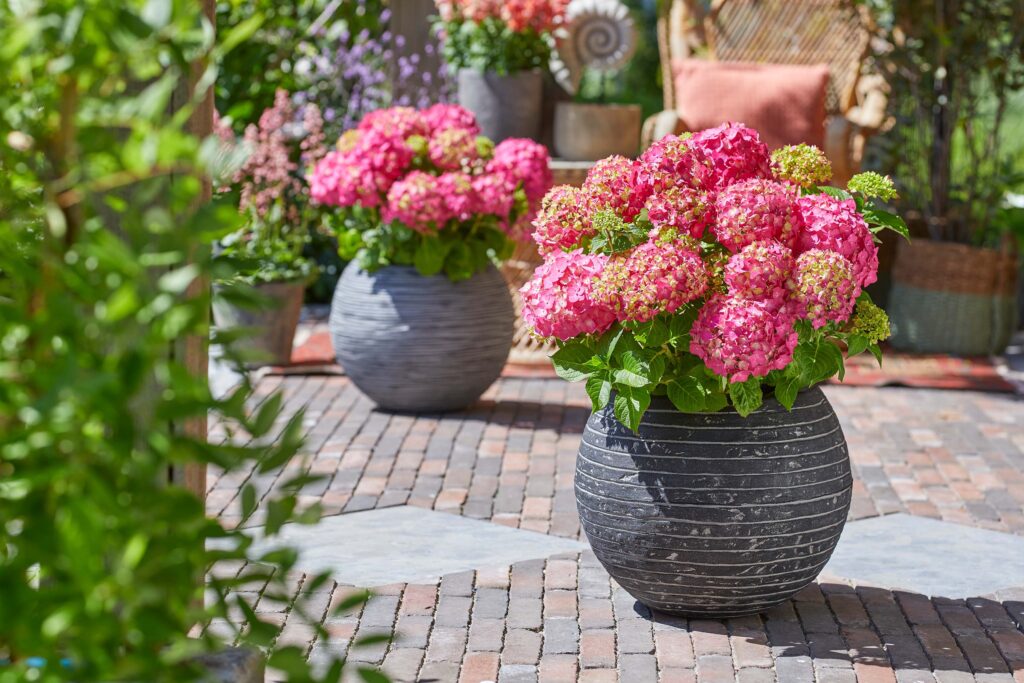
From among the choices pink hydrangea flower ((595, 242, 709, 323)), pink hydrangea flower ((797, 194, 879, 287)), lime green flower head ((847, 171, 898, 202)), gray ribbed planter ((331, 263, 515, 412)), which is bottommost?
gray ribbed planter ((331, 263, 515, 412))

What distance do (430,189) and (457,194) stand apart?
3.9 inches

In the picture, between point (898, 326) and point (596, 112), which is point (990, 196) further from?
point (596, 112)

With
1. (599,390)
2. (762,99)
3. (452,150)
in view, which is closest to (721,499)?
(599,390)

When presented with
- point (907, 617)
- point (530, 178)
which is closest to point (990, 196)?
point (530, 178)

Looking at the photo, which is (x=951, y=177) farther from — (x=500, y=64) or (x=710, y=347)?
(x=710, y=347)

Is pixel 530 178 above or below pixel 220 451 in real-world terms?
below

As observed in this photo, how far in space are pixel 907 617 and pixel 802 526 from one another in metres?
0.46

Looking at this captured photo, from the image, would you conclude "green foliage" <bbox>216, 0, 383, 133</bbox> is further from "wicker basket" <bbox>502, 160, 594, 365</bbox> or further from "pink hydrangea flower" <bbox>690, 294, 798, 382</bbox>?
"pink hydrangea flower" <bbox>690, 294, 798, 382</bbox>

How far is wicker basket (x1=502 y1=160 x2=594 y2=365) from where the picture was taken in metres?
6.10

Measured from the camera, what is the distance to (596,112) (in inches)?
250

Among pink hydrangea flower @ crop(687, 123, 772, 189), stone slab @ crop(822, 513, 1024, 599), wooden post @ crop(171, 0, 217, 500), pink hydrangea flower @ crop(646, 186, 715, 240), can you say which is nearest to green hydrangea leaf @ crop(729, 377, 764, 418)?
→ pink hydrangea flower @ crop(646, 186, 715, 240)

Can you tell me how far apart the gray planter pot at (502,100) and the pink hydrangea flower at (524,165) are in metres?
1.29

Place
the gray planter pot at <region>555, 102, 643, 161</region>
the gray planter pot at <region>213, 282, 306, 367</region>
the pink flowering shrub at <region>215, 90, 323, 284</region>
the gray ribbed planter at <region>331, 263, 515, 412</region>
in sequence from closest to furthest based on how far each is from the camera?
the gray ribbed planter at <region>331, 263, 515, 412</region>
the gray planter pot at <region>213, 282, 306, 367</region>
the pink flowering shrub at <region>215, 90, 323, 284</region>
the gray planter pot at <region>555, 102, 643, 161</region>

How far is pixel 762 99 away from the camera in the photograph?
665 cm
